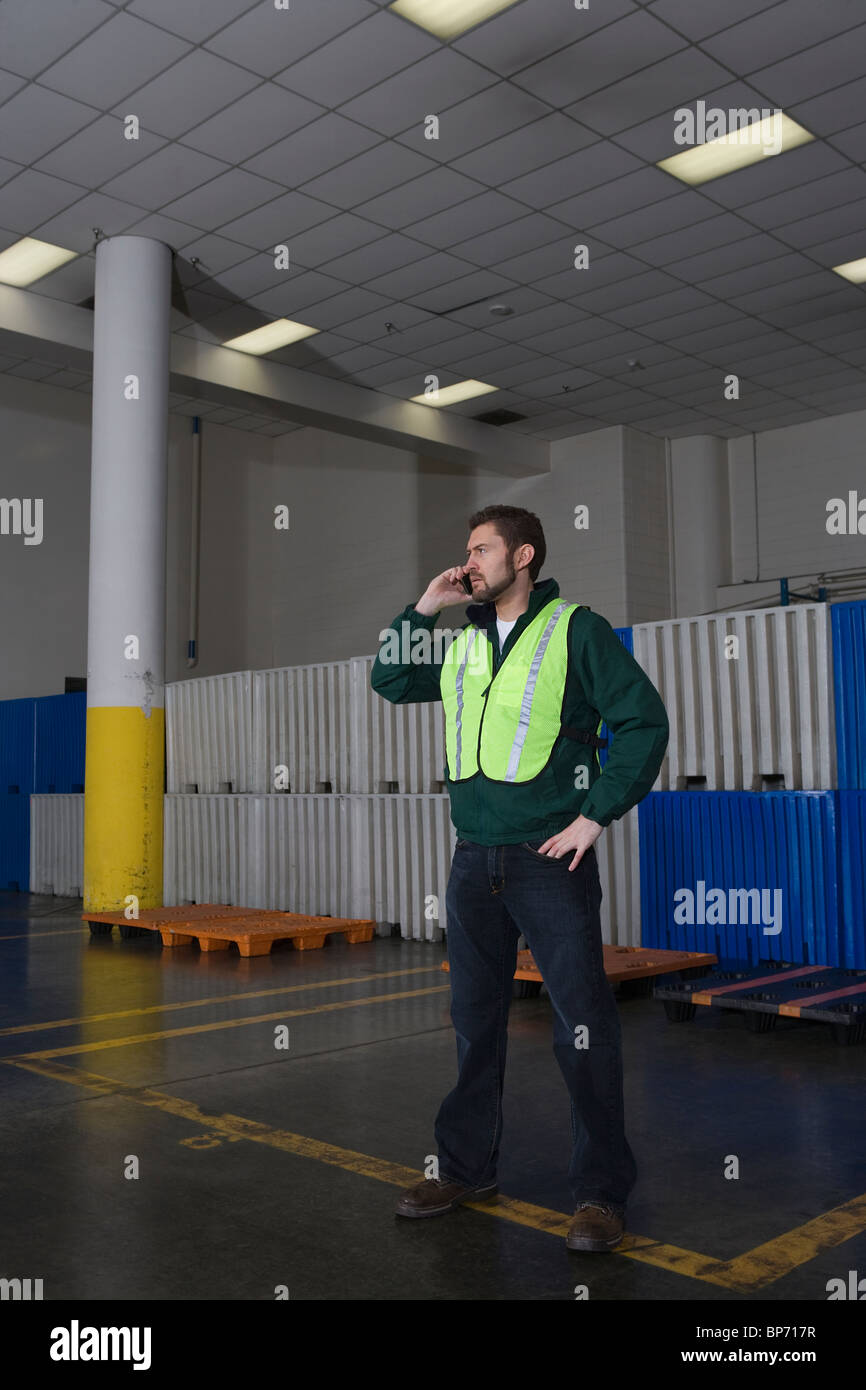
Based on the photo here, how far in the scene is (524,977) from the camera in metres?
6.91

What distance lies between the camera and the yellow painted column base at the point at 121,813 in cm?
1158

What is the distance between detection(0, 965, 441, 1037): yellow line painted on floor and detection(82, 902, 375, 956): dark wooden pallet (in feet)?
4.35

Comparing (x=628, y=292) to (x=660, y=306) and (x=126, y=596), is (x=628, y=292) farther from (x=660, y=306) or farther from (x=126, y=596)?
(x=126, y=596)

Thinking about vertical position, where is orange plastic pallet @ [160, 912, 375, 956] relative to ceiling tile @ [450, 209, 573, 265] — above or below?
below

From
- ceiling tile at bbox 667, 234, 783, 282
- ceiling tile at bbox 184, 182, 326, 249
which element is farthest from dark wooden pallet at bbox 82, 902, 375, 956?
ceiling tile at bbox 667, 234, 783, 282

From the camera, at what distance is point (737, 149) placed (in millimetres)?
10711

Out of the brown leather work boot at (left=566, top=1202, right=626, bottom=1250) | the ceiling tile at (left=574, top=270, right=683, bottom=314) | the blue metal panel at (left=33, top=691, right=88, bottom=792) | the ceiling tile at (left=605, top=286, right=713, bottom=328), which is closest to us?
the brown leather work boot at (left=566, top=1202, right=626, bottom=1250)

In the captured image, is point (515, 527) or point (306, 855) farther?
point (306, 855)

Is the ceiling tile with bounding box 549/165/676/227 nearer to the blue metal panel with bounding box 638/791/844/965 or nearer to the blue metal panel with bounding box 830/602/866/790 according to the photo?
the blue metal panel with bounding box 830/602/866/790

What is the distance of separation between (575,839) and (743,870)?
476 cm

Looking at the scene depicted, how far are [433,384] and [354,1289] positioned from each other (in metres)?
14.6

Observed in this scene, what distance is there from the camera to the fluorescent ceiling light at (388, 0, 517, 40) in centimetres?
873

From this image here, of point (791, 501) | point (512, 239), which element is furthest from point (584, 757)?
point (791, 501)

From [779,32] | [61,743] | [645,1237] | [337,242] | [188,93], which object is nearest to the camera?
[645,1237]
